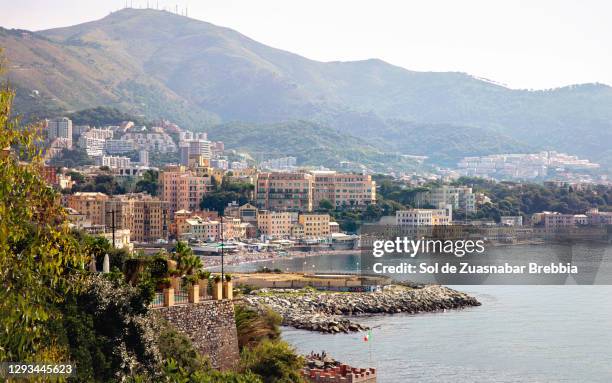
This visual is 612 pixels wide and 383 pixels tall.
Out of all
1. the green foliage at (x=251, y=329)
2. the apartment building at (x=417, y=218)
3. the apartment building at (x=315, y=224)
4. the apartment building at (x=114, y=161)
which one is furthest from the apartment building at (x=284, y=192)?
the green foliage at (x=251, y=329)

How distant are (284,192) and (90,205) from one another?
18358 millimetres

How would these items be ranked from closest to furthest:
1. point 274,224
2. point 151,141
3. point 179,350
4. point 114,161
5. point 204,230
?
point 179,350, point 204,230, point 274,224, point 114,161, point 151,141

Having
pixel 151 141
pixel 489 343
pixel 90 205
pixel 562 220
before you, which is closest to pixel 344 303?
pixel 489 343

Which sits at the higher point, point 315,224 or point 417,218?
point 417,218

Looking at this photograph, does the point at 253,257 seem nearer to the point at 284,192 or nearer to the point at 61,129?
the point at 284,192

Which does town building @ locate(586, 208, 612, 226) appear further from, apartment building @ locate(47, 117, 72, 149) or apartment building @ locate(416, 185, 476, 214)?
apartment building @ locate(47, 117, 72, 149)

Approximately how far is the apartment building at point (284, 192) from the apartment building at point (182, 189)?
409 centimetres

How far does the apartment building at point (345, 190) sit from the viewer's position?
262 ft

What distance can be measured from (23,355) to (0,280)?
53 cm

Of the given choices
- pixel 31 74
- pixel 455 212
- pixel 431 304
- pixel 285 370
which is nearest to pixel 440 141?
pixel 31 74

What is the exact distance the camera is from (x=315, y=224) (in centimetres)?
7056

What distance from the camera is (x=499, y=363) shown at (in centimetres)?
2231

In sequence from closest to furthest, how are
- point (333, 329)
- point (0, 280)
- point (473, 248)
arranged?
point (0, 280), point (333, 329), point (473, 248)

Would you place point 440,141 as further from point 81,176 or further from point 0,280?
point 0,280
